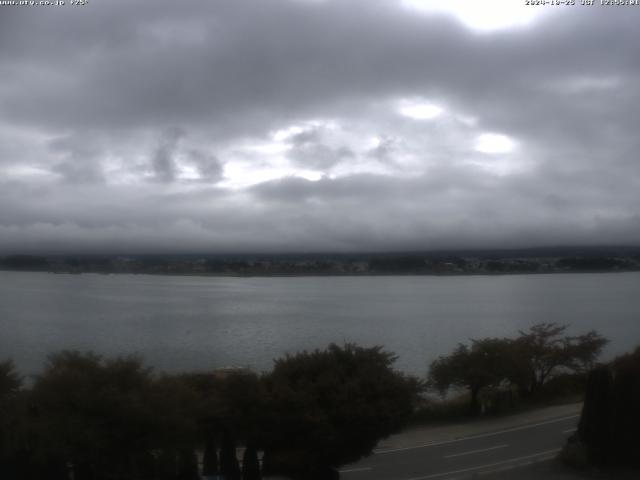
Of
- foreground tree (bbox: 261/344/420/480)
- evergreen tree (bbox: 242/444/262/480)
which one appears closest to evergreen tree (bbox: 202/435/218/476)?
evergreen tree (bbox: 242/444/262/480)

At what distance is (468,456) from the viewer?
735 inches

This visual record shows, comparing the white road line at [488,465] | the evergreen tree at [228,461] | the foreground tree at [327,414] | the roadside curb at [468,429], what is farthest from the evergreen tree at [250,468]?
the roadside curb at [468,429]

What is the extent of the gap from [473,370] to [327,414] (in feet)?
44.8

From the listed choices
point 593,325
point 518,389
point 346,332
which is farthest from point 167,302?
point 518,389

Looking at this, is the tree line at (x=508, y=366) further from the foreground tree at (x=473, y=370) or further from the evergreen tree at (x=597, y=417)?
the evergreen tree at (x=597, y=417)

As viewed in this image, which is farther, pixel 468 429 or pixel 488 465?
pixel 468 429

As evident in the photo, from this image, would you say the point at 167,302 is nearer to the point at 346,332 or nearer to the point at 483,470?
the point at 346,332

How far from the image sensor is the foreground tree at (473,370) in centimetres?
2714

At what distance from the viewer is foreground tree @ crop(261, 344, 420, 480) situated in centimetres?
1474

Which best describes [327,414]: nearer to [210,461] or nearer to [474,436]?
[210,461]

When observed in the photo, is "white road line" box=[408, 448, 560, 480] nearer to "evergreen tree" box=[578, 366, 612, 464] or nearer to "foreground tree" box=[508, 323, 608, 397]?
"evergreen tree" box=[578, 366, 612, 464]

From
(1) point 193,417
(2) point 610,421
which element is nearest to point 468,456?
(2) point 610,421

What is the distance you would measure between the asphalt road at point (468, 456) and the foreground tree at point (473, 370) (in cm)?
485

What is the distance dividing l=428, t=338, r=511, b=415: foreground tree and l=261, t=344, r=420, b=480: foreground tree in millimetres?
11932
